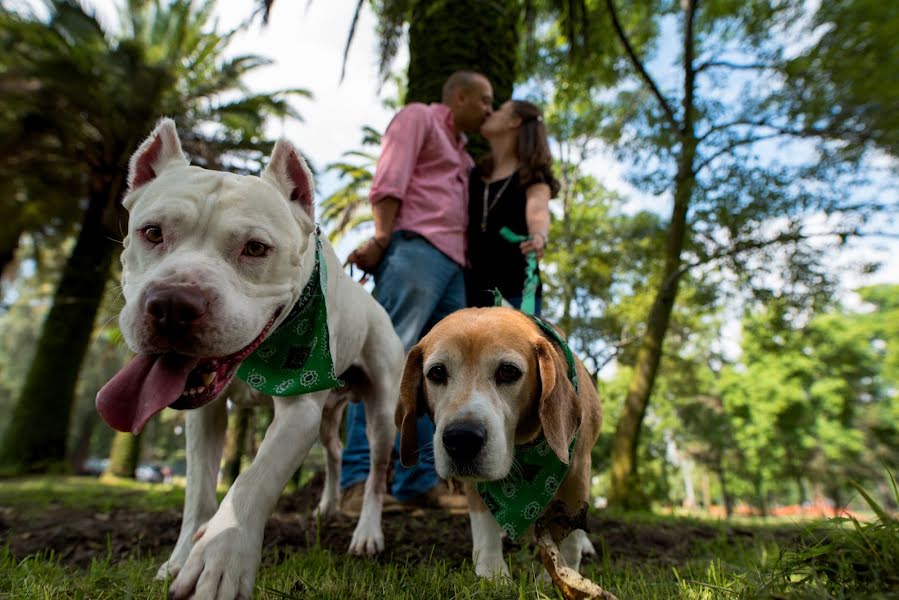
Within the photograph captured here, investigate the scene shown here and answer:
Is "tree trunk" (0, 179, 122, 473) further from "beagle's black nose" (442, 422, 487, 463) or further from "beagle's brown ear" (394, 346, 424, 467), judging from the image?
"beagle's black nose" (442, 422, 487, 463)

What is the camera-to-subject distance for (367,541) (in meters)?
3.00

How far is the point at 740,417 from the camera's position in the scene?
29.8m

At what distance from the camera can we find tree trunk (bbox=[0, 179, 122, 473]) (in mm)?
12070

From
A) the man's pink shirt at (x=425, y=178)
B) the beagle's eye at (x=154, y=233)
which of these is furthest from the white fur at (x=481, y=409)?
the man's pink shirt at (x=425, y=178)

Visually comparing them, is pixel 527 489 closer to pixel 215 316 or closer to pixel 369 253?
pixel 215 316

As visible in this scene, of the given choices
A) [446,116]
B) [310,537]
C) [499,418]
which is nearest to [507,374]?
[499,418]

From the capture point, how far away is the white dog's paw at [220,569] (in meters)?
1.68

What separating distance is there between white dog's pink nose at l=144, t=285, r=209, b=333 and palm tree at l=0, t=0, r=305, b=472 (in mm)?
10617

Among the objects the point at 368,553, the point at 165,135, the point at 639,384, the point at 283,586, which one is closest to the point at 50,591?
the point at 283,586

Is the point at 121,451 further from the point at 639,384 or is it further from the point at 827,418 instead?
the point at 827,418

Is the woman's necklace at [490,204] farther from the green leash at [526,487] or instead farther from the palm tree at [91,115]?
the palm tree at [91,115]

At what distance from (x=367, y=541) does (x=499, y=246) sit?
7.48 ft

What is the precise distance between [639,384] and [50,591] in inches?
373

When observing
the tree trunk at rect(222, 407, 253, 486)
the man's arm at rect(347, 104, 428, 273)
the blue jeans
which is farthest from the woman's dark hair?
the tree trunk at rect(222, 407, 253, 486)
